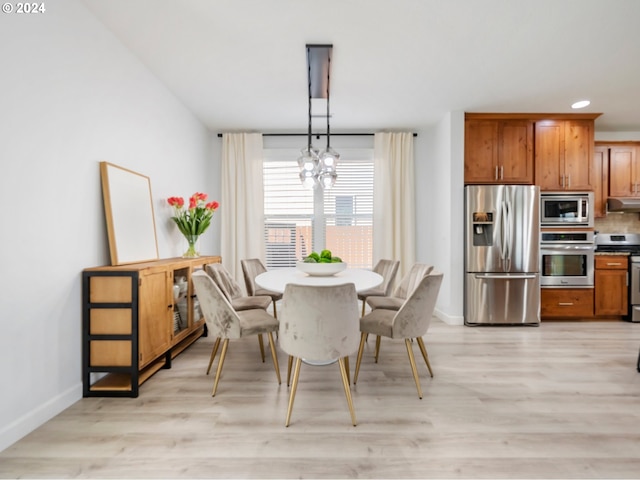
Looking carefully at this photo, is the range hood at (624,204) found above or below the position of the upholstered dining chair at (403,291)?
above

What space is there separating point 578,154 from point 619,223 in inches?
A: 56.6

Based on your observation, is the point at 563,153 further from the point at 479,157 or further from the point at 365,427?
the point at 365,427

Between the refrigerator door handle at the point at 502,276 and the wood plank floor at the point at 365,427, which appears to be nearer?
the wood plank floor at the point at 365,427

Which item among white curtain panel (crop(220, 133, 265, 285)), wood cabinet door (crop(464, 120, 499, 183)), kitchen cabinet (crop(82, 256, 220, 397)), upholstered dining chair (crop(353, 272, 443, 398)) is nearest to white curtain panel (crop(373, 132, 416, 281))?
wood cabinet door (crop(464, 120, 499, 183))

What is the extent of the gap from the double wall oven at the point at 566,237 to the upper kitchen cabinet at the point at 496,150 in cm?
50

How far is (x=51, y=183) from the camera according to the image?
6.03ft

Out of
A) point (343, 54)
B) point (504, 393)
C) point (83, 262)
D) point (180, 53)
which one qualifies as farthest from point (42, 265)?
point (504, 393)

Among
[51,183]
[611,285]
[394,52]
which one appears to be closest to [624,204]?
[611,285]

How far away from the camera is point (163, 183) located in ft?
10.5

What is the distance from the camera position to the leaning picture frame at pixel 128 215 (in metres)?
2.26

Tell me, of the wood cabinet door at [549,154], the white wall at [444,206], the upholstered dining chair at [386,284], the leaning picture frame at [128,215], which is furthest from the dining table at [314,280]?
the wood cabinet door at [549,154]

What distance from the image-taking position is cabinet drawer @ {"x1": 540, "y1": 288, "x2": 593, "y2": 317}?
3982 millimetres

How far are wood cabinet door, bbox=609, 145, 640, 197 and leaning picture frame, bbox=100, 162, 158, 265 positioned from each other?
5.78 meters

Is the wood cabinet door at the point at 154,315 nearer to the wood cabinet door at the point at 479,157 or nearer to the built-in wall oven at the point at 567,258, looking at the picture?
the wood cabinet door at the point at 479,157
